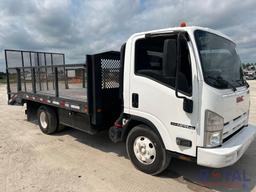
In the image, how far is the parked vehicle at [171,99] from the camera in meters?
2.79

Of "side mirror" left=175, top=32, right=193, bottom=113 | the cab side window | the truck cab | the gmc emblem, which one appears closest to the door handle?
the truck cab

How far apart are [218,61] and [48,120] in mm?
4391

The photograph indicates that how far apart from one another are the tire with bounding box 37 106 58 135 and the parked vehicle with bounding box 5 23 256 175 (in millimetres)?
979

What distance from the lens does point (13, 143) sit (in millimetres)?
5141

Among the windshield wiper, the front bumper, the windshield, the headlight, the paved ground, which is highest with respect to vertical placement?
the windshield

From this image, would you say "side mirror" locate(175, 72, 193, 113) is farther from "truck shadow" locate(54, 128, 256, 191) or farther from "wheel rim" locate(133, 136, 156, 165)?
"truck shadow" locate(54, 128, 256, 191)

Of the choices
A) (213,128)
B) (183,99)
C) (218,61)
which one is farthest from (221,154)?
(218,61)

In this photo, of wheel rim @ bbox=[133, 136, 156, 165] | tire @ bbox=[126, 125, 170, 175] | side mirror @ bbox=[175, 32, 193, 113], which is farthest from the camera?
wheel rim @ bbox=[133, 136, 156, 165]

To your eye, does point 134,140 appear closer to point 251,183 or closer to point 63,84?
point 251,183

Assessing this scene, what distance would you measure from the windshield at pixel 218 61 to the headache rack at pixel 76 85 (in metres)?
1.92

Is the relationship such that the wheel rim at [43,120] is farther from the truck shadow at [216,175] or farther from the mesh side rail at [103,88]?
the truck shadow at [216,175]

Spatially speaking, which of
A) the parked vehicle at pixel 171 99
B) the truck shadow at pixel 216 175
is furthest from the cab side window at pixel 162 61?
the truck shadow at pixel 216 175

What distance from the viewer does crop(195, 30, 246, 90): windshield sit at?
2852 mm

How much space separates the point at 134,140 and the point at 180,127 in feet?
3.15
